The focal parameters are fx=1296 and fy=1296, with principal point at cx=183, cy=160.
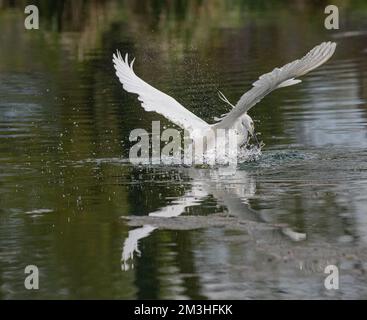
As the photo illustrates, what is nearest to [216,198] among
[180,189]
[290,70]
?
[180,189]

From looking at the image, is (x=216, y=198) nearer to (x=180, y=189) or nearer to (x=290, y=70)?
(x=180, y=189)

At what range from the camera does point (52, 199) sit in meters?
12.8

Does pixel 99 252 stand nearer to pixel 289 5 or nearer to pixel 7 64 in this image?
pixel 7 64

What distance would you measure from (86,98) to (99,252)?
10534mm

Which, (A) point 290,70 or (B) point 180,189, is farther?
(B) point 180,189

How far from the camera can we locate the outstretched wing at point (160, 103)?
14.5 metres

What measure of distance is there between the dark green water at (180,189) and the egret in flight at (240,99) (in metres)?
0.45

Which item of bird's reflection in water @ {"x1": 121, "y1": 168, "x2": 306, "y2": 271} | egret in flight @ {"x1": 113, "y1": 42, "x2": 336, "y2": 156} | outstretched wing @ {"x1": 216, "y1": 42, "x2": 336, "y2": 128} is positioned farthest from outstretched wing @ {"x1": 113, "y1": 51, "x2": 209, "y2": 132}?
outstretched wing @ {"x1": 216, "y1": 42, "x2": 336, "y2": 128}

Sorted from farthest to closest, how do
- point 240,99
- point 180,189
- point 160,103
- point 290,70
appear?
point 160,103
point 240,99
point 180,189
point 290,70

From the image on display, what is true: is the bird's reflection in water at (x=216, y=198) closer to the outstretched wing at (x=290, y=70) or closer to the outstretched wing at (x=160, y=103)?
the outstretched wing at (x=160, y=103)

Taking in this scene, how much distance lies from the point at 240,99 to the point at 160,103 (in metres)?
1.72

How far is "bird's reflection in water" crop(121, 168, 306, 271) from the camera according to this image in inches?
424

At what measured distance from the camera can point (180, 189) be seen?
519 inches
